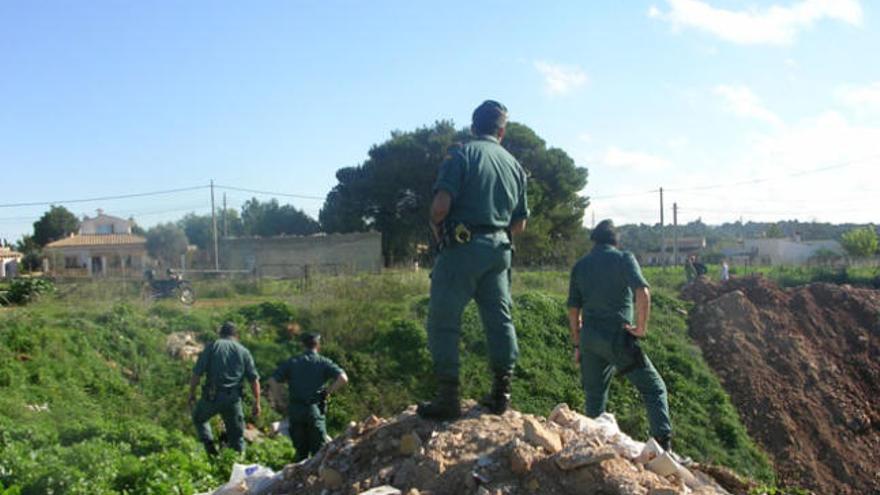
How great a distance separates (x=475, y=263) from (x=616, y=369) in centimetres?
187

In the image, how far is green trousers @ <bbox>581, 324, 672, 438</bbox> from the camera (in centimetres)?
577

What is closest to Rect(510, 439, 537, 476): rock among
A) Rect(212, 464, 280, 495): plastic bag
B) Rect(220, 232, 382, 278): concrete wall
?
Rect(212, 464, 280, 495): plastic bag

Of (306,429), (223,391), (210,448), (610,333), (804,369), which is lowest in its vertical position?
(804,369)

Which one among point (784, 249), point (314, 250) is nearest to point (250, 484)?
point (314, 250)

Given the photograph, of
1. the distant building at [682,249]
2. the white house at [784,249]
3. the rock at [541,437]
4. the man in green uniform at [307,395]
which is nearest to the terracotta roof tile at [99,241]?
the distant building at [682,249]

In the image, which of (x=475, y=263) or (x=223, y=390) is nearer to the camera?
(x=475, y=263)

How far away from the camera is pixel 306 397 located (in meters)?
7.91

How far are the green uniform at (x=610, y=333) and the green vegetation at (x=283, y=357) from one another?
11.0 feet

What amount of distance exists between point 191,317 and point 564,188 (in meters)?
29.3

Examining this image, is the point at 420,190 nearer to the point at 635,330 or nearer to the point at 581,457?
the point at 635,330

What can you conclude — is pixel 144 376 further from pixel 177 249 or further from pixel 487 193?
pixel 177 249

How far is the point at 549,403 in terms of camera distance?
13852 mm

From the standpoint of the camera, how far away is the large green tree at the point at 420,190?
4150 cm

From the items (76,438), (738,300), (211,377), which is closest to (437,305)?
(211,377)
